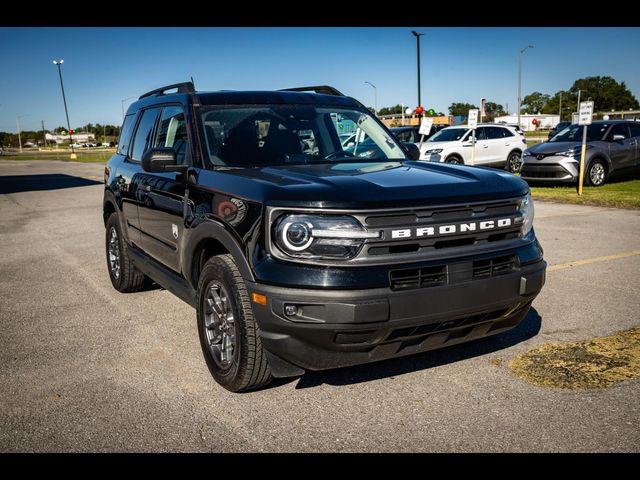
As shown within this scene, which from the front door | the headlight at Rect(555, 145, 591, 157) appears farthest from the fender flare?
the headlight at Rect(555, 145, 591, 157)

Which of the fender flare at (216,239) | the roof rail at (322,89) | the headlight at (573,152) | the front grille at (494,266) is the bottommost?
the headlight at (573,152)

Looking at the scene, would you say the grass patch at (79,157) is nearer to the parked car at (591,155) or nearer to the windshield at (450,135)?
the windshield at (450,135)

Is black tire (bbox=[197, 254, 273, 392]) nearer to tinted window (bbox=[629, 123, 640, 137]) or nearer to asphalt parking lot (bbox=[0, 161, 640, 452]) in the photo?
asphalt parking lot (bbox=[0, 161, 640, 452])

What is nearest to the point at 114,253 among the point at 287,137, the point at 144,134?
the point at 144,134

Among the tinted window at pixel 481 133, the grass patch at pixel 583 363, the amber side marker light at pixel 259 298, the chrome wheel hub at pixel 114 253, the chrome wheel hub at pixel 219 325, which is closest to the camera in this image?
Result: the amber side marker light at pixel 259 298

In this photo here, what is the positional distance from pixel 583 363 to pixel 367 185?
2.01 meters

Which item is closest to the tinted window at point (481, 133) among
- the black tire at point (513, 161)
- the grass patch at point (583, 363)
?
the black tire at point (513, 161)

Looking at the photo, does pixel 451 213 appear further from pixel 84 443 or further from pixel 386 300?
pixel 84 443

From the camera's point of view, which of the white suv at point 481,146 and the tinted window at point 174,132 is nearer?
the tinted window at point 174,132

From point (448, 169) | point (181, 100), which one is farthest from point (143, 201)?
point (448, 169)

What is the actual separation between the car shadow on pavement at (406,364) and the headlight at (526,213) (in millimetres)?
1037

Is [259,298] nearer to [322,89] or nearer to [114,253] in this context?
[322,89]

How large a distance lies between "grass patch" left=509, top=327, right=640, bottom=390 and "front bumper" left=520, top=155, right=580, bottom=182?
11.5 metres

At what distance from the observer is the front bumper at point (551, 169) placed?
1476 centimetres
